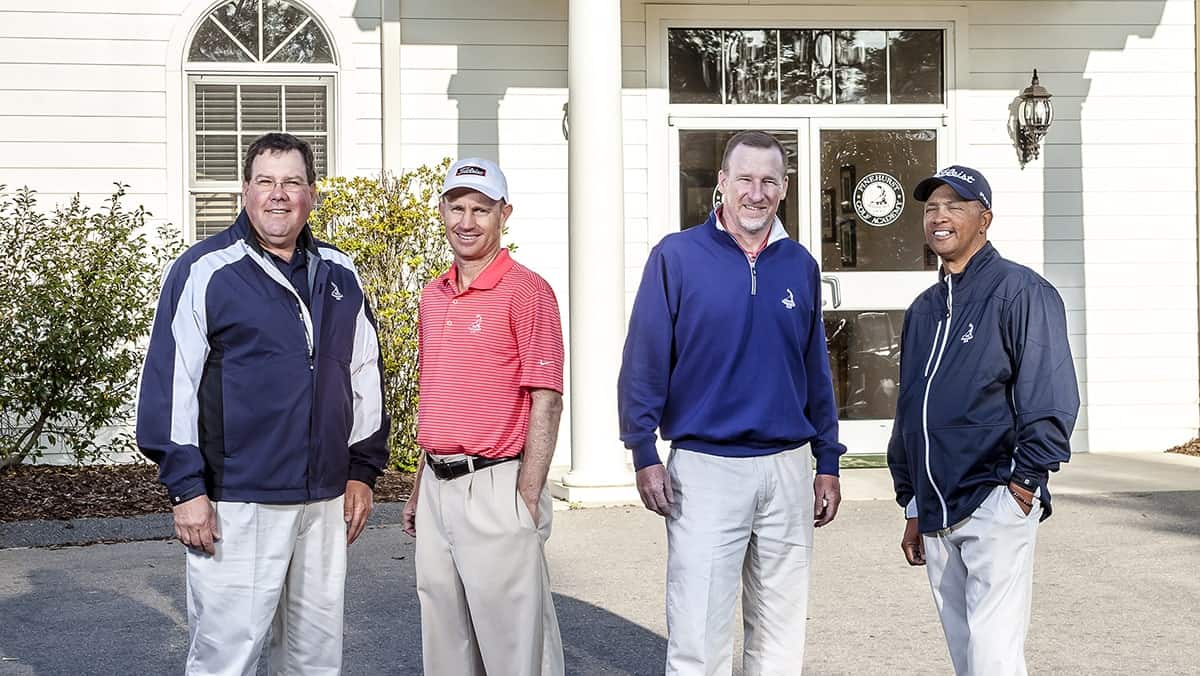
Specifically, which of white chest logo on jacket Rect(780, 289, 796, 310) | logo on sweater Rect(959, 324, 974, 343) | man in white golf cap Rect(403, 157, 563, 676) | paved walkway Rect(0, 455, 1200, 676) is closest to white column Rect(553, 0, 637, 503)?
paved walkway Rect(0, 455, 1200, 676)

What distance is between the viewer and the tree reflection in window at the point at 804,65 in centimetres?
1097

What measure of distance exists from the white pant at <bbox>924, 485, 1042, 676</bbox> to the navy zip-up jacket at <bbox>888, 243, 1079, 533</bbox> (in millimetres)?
52

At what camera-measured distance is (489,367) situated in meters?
3.84

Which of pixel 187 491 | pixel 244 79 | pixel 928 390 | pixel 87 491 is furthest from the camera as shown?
pixel 244 79

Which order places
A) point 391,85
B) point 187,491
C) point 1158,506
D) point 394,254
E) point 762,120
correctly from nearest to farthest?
1. point 187,491
2. point 1158,506
3. point 394,254
4. point 391,85
5. point 762,120

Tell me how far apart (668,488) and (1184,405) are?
28.4ft

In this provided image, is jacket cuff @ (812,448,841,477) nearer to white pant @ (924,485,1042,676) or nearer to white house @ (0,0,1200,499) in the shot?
white pant @ (924,485,1042,676)

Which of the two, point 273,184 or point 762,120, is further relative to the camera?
point 762,120

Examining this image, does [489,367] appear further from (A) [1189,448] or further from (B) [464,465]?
(A) [1189,448]

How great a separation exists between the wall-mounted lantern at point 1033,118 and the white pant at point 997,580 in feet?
25.3

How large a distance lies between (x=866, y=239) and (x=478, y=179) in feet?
24.9

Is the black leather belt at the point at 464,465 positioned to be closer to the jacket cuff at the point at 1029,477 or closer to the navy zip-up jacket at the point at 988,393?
the navy zip-up jacket at the point at 988,393

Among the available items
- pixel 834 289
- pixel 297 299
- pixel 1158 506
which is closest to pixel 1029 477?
pixel 297 299

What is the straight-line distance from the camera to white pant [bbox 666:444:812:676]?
3961 mm
